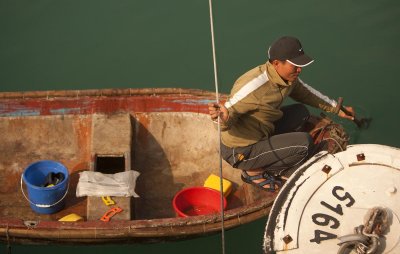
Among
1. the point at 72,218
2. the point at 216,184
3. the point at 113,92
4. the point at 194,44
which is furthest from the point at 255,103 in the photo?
the point at 194,44

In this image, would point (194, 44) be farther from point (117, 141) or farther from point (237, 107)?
point (237, 107)

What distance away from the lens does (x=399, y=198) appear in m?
4.05

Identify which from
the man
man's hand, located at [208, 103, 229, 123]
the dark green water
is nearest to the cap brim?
the man

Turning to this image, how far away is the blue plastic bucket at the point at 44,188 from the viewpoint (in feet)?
18.1

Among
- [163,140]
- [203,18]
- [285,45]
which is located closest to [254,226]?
[163,140]

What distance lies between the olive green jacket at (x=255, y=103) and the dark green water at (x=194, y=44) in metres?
2.46

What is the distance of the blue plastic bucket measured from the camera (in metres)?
5.53

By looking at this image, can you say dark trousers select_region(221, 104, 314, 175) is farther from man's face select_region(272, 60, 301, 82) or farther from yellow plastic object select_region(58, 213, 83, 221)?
yellow plastic object select_region(58, 213, 83, 221)

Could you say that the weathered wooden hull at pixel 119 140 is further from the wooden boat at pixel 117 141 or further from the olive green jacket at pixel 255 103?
the olive green jacket at pixel 255 103

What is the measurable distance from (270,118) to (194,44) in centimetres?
366

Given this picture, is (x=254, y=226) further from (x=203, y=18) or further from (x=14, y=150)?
(x=203, y=18)

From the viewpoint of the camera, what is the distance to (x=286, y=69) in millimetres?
4977

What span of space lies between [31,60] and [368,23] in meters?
5.69

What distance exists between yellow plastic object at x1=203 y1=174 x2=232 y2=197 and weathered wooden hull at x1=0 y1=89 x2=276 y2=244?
0.60 ft
